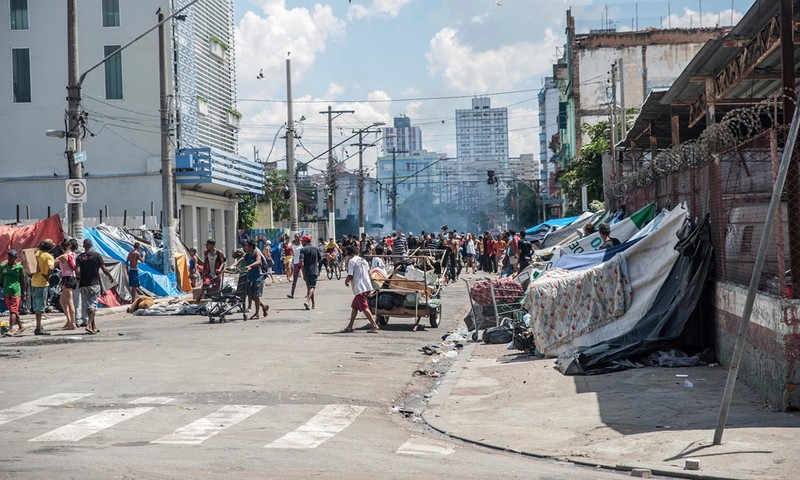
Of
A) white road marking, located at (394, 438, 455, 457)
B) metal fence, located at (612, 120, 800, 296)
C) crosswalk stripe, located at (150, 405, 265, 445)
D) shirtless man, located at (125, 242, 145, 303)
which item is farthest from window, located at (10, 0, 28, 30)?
white road marking, located at (394, 438, 455, 457)

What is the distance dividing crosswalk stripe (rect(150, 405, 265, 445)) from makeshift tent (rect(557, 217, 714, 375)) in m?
4.52

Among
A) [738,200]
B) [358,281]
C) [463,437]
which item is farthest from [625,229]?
[463,437]

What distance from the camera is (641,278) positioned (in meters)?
13.9

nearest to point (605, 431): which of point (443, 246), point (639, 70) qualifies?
point (443, 246)

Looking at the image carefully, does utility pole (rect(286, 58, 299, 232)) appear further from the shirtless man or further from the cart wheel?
the cart wheel

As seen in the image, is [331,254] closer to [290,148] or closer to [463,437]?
[290,148]

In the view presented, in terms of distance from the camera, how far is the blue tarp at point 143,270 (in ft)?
91.4

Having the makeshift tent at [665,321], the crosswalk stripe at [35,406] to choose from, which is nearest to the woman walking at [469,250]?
the makeshift tent at [665,321]

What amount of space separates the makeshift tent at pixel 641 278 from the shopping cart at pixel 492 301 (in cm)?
429

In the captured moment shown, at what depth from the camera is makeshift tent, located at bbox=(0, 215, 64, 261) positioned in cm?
2462

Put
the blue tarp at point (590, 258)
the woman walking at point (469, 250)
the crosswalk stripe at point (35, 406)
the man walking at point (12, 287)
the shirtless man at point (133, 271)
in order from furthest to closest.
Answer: the woman walking at point (469, 250)
the shirtless man at point (133, 271)
the man walking at point (12, 287)
the blue tarp at point (590, 258)
the crosswalk stripe at point (35, 406)

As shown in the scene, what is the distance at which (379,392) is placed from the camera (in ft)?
40.1

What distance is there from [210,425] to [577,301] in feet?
21.2

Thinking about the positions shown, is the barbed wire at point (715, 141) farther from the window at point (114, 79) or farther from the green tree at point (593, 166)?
the window at point (114, 79)
